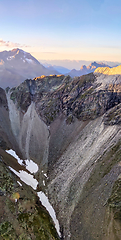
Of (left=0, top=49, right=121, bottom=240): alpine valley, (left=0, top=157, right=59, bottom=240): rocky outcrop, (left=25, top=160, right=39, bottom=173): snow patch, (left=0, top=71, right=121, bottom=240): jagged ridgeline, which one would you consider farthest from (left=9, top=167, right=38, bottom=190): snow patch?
(left=0, top=157, right=59, bottom=240): rocky outcrop

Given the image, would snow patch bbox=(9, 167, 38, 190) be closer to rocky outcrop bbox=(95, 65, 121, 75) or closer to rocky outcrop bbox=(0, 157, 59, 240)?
rocky outcrop bbox=(0, 157, 59, 240)

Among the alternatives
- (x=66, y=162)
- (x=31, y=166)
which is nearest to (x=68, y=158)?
(x=66, y=162)

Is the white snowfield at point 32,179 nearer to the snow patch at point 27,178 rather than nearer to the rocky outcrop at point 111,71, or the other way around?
the snow patch at point 27,178

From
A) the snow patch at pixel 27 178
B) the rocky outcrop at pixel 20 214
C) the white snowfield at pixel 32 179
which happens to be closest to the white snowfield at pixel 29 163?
the white snowfield at pixel 32 179

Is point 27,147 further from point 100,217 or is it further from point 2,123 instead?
point 100,217

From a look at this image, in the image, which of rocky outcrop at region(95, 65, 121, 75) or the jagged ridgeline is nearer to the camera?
the jagged ridgeline

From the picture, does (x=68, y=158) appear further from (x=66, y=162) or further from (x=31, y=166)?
(x=31, y=166)

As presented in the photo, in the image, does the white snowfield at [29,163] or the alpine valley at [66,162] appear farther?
the white snowfield at [29,163]

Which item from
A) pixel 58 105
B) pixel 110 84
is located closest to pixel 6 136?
pixel 58 105
